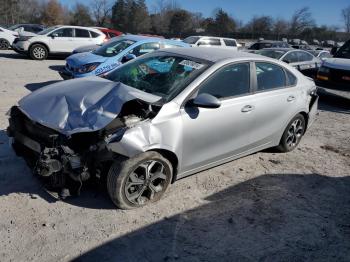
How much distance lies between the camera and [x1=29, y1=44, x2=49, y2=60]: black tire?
15905 millimetres

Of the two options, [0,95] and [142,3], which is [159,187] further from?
[142,3]

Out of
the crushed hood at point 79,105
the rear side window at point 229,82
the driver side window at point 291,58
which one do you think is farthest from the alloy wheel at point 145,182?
the driver side window at point 291,58

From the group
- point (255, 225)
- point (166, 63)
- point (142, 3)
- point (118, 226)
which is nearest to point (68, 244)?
point (118, 226)

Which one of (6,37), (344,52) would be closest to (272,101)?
(344,52)

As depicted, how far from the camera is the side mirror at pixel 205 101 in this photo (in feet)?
12.8

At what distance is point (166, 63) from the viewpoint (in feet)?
15.4

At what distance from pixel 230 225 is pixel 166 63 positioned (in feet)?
7.20

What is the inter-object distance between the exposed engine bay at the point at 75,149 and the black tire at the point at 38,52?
13243mm

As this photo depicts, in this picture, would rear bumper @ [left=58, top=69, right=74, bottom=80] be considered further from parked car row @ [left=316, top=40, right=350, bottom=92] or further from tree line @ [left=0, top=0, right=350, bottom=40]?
tree line @ [left=0, top=0, right=350, bottom=40]

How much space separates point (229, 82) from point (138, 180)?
5.53 feet

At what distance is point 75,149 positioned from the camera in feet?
11.9

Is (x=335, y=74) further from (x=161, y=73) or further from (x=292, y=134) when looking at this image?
(x=161, y=73)

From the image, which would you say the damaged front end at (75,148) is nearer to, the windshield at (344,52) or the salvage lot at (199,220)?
the salvage lot at (199,220)

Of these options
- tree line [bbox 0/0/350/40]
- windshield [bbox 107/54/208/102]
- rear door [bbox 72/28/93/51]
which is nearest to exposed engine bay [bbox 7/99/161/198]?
windshield [bbox 107/54/208/102]
